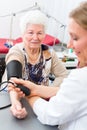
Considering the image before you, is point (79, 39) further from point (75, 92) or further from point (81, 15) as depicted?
point (75, 92)

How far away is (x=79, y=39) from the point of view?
36.9 inches

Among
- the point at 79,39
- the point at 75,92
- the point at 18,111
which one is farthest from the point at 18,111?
the point at 79,39

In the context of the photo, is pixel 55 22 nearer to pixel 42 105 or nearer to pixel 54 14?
pixel 54 14

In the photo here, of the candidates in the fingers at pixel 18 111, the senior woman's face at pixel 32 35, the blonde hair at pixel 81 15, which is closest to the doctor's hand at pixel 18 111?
the fingers at pixel 18 111

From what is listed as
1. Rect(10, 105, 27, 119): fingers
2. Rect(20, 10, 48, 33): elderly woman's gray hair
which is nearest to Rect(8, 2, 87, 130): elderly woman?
Rect(10, 105, 27, 119): fingers

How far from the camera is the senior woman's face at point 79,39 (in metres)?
0.92

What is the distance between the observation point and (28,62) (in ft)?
5.73

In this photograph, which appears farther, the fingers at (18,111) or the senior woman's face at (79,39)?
the fingers at (18,111)

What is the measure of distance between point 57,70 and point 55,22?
2020 mm

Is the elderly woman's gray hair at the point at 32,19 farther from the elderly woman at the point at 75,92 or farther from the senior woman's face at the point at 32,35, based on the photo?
the elderly woman at the point at 75,92

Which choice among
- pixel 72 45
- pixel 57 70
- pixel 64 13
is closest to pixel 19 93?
pixel 72 45

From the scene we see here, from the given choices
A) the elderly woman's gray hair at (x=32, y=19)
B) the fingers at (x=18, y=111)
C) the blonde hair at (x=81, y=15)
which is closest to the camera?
the blonde hair at (x=81, y=15)

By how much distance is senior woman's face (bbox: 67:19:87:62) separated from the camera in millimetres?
920

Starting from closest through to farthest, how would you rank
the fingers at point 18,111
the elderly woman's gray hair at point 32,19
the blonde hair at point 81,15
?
the blonde hair at point 81,15, the fingers at point 18,111, the elderly woman's gray hair at point 32,19
